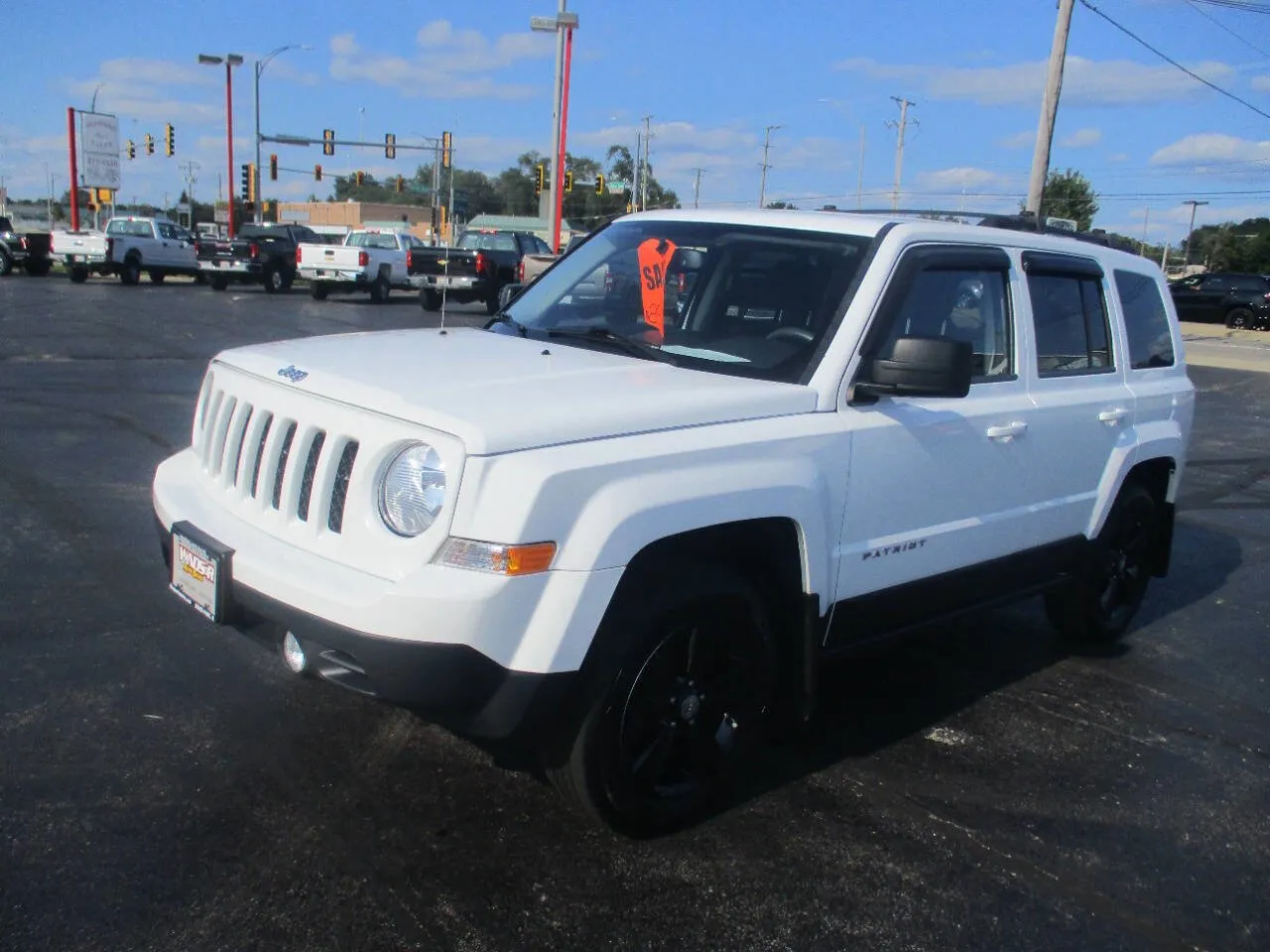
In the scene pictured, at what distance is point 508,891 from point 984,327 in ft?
9.18

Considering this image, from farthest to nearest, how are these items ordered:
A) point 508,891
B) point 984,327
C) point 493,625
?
point 984,327 → point 508,891 → point 493,625

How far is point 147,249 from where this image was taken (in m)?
31.3

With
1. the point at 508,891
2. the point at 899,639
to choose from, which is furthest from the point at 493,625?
the point at 899,639

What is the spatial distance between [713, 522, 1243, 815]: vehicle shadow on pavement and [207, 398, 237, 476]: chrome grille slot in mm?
2022

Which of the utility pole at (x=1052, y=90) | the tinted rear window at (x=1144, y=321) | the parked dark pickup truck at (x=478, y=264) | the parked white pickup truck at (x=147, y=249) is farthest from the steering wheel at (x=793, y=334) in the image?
the parked white pickup truck at (x=147, y=249)

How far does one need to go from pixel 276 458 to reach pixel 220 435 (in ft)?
1.66

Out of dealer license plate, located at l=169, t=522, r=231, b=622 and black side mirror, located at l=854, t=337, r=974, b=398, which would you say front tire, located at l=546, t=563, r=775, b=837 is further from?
dealer license plate, located at l=169, t=522, r=231, b=622

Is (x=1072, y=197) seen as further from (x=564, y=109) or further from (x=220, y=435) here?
(x=220, y=435)

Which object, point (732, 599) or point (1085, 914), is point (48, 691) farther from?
point (1085, 914)

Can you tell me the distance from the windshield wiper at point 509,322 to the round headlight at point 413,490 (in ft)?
5.11

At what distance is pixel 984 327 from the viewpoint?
14.8ft

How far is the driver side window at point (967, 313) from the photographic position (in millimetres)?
4188

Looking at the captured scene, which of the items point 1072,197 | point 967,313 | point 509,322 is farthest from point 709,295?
point 1072,197

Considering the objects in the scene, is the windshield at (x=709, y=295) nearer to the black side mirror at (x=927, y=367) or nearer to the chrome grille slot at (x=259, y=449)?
the black side mirror at (x=927, y=367)
